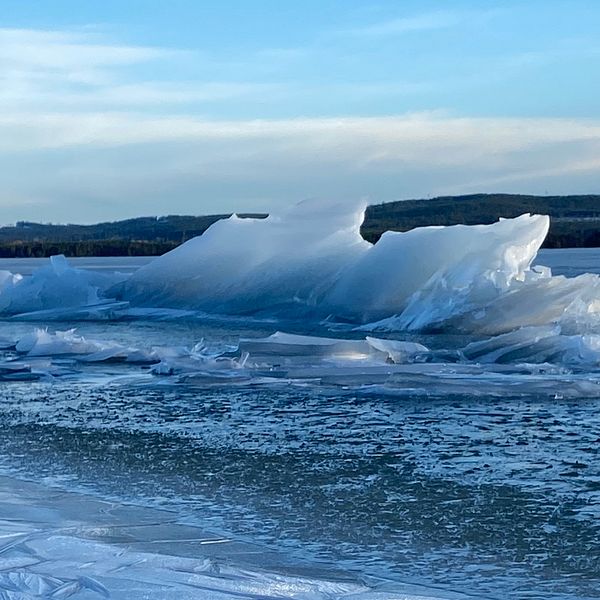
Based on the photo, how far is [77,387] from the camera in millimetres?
9820

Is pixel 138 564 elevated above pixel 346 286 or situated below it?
below

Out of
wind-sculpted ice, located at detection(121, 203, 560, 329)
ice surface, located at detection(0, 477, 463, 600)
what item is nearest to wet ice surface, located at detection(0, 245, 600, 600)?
ice surface, located at detection(0, 477, 463, 600)

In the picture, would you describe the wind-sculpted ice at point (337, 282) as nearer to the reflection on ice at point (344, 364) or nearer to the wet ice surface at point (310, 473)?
the reflection on ice at point (344, 364)

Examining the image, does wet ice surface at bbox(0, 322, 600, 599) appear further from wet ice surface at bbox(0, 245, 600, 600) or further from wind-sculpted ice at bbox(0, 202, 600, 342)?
wind-sculpted ice at bbox(0, 202, 600, 342)

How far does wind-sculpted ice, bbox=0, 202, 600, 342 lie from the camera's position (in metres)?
14.1

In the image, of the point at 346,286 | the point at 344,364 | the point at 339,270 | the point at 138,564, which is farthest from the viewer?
Result: the point at 339,270

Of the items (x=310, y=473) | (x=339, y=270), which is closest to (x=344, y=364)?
(x=310, y=473)

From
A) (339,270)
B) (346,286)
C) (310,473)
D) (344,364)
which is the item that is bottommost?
(310,473)

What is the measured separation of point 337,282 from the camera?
56.0 feet

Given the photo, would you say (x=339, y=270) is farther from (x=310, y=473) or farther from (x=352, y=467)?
(x=310, y=473)

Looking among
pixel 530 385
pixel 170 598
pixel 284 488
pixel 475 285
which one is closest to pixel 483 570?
pixel 170 598

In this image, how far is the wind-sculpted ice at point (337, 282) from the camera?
14086 millimetres

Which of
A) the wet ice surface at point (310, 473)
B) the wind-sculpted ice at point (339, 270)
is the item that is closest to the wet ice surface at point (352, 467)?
the wet ice surface at point (310, 473)

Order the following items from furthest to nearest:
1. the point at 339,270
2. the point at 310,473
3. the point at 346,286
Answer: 1. the point at 339,270
2. the point at 346,286
3. the point at 310,473
